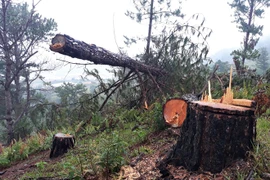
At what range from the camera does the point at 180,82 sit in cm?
747

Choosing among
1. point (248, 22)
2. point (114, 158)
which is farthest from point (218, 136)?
point (248, 22)

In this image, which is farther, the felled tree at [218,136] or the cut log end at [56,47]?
the cut log end at [56,47]

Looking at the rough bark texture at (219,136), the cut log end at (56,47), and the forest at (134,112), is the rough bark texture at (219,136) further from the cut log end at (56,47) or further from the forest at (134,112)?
the cut log end at (56,47)

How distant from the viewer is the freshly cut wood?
4.17 m

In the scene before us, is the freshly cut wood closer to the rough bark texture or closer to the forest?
the forest

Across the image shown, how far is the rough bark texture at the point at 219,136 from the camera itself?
7.71 feet

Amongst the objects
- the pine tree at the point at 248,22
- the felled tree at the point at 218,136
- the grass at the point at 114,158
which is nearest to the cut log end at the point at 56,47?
the grass at the point at 114,158

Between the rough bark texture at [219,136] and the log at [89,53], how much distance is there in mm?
3347

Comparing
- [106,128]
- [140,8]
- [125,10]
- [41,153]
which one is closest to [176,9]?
[140,8]

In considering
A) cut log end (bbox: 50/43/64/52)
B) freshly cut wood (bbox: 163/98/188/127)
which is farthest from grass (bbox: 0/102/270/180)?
cut log end (bbox: 50/43/64/52)

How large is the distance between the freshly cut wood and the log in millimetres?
2221

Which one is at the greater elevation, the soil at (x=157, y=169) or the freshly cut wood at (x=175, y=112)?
the freshly cut wood at (x=175, y=112)

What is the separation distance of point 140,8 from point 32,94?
11.2 meters

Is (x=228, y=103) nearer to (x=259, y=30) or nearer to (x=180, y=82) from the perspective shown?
(x=180, y=82)
